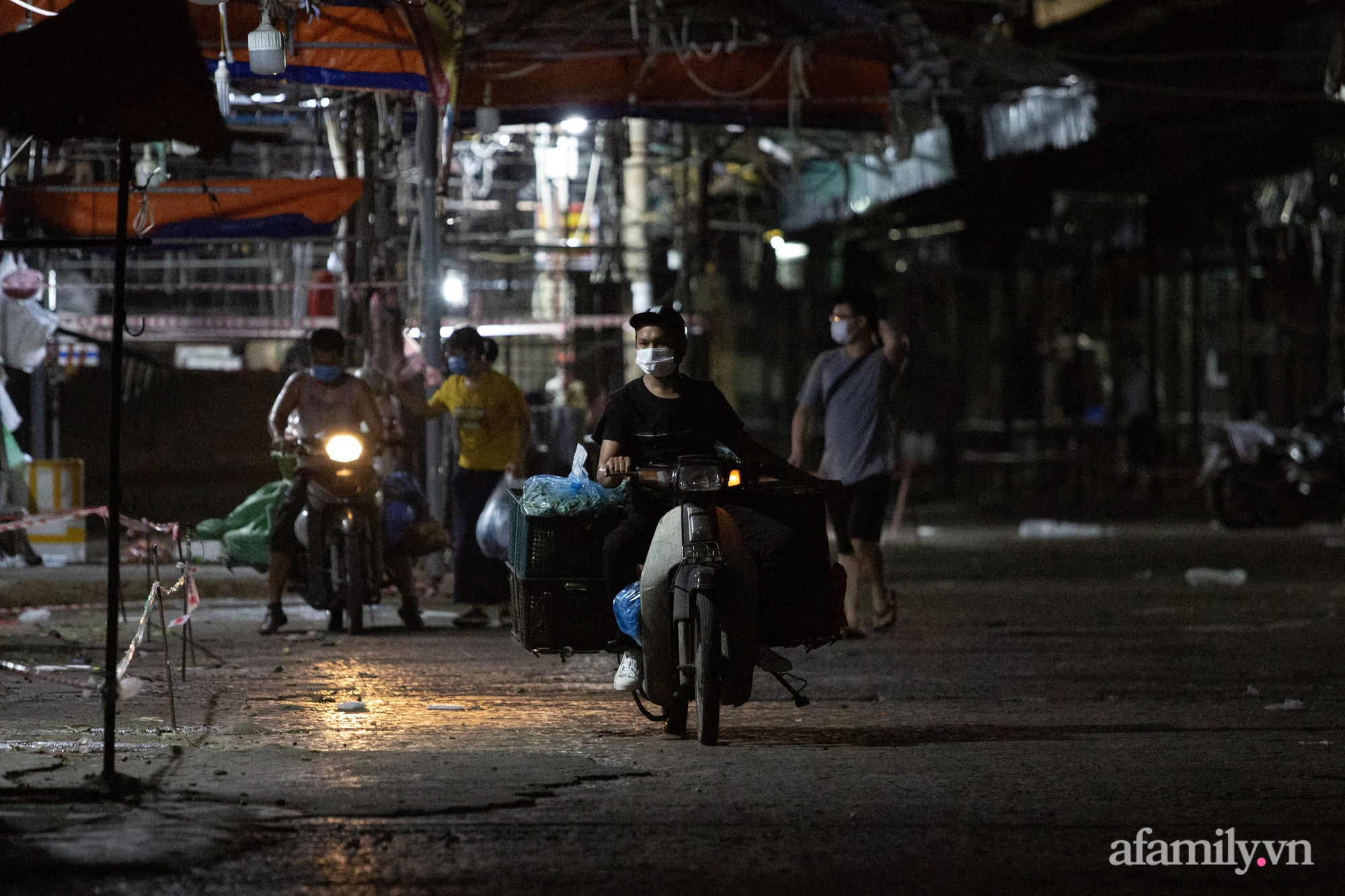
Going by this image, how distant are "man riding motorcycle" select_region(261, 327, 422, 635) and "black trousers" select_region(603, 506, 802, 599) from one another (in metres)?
4.25

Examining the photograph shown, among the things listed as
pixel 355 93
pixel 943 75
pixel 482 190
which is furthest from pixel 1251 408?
pixel 355 93

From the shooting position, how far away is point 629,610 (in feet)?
24.4

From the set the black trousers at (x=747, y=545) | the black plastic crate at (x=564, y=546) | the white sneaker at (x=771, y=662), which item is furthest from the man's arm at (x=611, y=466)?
→ the white sneaker at (x=771, y=662)

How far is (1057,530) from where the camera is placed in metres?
19.9

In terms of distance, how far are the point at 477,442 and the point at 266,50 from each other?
115 inches

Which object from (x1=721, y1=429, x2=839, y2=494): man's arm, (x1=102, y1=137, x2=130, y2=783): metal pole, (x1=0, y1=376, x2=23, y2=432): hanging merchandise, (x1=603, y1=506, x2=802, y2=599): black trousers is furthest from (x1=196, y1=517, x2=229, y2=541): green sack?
(x1=102, y1=137, x2=130, y2=783): metal pole

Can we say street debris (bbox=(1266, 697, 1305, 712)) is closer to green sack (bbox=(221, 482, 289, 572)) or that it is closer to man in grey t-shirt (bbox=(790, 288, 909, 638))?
man in grey t-shirt (bbox=(790, 288, 909, 638))

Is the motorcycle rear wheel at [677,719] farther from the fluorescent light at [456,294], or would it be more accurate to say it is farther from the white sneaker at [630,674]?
the fluorescent light at [456,294]

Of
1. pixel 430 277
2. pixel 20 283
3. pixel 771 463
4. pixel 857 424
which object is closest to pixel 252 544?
pixel 430 277

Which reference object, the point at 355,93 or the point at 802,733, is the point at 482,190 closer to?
the point at 355,93

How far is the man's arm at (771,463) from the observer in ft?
24.8

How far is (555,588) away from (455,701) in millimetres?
1231

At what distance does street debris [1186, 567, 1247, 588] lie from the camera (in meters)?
14.5

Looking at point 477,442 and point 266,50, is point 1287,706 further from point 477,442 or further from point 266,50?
point 266,50
